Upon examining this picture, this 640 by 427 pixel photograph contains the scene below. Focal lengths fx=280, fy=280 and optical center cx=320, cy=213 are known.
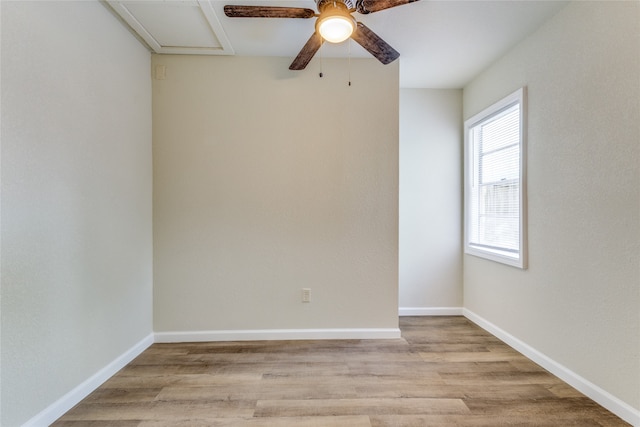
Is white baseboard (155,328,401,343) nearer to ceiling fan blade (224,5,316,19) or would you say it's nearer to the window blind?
the window blind

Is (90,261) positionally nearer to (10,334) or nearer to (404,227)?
(10,334)

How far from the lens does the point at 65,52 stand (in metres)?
1.72

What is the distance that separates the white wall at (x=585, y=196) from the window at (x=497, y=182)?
4.3 inches

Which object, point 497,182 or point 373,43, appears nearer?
point 373,43

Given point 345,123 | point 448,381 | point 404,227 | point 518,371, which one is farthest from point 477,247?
point 345,123

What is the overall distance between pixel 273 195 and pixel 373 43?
1494 millimetres

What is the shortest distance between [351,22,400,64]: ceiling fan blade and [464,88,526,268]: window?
132 centimetres

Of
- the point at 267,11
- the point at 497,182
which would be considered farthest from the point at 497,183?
the point at 267,11

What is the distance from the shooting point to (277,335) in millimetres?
2672

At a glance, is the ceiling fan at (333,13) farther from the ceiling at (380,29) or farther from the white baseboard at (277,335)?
the white baseboard at (277,335)

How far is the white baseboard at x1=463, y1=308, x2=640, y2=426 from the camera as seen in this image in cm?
162

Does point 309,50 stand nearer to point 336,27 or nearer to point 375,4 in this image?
point 336,27

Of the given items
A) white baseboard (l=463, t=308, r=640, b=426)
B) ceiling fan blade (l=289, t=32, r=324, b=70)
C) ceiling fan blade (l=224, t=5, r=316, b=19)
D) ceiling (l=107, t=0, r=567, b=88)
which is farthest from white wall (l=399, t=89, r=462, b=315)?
ceiling fan blade (l=224, t=5, r=316, b=19)

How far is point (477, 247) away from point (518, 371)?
4.20 ft
